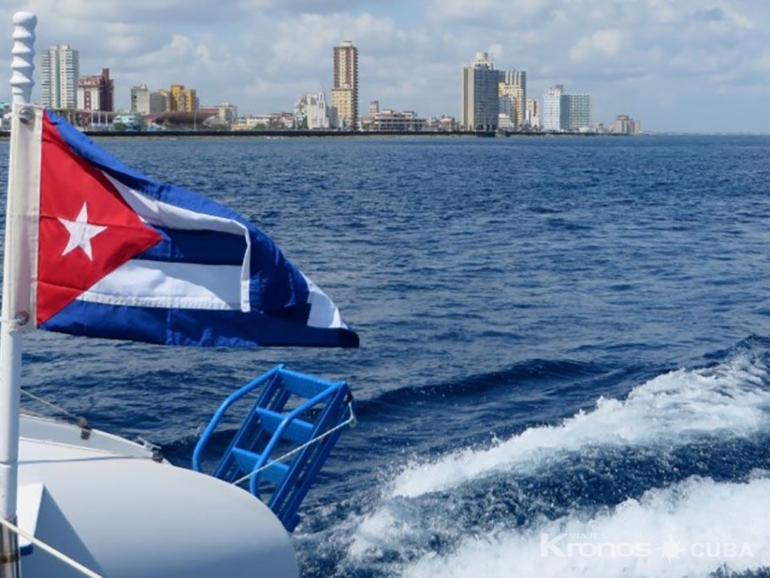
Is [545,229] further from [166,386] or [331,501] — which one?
[331,501]

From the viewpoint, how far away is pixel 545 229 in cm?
4656

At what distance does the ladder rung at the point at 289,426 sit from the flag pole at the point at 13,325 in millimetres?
3215

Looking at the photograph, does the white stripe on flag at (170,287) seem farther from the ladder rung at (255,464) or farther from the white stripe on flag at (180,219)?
the ladder rung at (255,464)

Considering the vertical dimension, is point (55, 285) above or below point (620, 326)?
above

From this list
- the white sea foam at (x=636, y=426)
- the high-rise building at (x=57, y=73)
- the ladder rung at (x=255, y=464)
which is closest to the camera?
the ladder rung at (x=255, y=464)

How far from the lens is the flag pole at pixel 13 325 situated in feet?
19.3

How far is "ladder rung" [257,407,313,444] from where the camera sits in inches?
366

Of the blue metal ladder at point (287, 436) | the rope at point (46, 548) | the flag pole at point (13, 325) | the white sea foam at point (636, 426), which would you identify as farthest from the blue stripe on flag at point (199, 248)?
the white sea foam at point (636, 426)

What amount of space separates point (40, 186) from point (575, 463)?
365 inches

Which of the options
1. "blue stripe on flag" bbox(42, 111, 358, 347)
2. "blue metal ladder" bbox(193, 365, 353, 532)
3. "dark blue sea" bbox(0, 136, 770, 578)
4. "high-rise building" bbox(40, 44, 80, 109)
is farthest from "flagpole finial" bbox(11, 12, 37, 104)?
"high-rise building" bbox(40, 44, 80, 109)

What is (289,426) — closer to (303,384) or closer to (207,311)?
(303,384)

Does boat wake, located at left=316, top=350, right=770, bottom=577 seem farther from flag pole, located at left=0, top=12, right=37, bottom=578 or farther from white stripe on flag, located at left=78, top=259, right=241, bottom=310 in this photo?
flag pole, located at left=0, top=12, right=37, bottom=578

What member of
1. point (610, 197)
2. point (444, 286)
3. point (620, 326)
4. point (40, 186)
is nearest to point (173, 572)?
point (40, 186)

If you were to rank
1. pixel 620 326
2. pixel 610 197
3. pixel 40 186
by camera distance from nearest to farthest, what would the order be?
pixel 40 186, pixel 620 326, pixel 610 197
